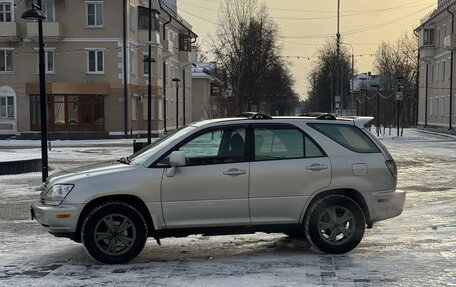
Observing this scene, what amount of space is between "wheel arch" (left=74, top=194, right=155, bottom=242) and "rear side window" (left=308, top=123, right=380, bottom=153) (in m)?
2.41

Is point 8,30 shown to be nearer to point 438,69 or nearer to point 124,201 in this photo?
point 124,201

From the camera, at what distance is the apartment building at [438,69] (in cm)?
4531

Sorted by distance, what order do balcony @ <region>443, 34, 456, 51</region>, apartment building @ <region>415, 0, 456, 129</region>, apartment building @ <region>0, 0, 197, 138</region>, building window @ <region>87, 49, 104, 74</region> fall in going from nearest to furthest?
apartment building @ <region>0, 0, 197, 138</region> < building window @ <region>87, 49, 104, 74</region> < balcony @ <region>443, 34, 456, 51</region> < apartment building @ <region>415, 0, 456, 129</region>

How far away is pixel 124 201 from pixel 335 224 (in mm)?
2665

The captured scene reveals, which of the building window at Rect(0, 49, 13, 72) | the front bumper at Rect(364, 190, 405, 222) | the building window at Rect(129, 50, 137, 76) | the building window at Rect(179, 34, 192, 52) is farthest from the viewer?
the building window at Rect(179, 34, 192, 52)

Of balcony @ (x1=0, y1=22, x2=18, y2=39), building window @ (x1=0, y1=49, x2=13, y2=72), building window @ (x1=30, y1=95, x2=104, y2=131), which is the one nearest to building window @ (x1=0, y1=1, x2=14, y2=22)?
balcony @ (x1=0, y1=22, x2=18, y2=39)

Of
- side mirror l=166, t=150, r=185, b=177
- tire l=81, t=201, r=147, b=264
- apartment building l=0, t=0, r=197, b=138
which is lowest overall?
tire l=81, t=201, r=147, b=264

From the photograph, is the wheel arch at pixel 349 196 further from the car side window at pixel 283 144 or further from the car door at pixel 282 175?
the car side window at pixel 283 144

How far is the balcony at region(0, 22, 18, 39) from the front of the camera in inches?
1500

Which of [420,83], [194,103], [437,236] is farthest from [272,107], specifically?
[437,236]

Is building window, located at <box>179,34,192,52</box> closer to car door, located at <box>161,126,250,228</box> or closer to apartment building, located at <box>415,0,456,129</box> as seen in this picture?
apartment building, located at <box>415,0,456,129</box>

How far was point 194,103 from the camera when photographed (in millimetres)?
72000

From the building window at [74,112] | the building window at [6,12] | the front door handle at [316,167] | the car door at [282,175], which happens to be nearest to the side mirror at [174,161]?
the car door at [282,175]

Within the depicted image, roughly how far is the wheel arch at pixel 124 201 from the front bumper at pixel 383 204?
2773 mm
